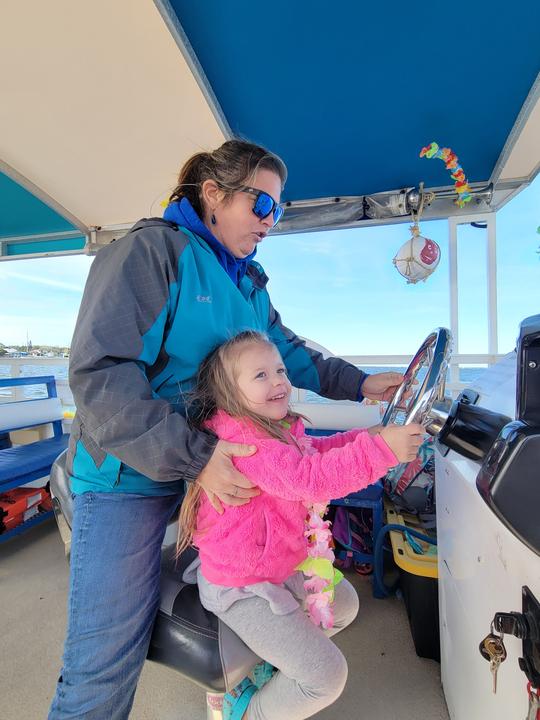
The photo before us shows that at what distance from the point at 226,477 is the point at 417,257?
2320 millimetres

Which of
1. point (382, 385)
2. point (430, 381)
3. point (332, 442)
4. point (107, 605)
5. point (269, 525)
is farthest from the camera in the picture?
point (382, 385)

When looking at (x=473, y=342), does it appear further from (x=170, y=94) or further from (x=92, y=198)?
(x=92, y=198)

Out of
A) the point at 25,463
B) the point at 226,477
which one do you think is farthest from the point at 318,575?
the point at 25,463

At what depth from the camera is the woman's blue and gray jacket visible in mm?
734

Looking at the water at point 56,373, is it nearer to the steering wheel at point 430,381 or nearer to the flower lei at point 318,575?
the flower lei at point 318,575

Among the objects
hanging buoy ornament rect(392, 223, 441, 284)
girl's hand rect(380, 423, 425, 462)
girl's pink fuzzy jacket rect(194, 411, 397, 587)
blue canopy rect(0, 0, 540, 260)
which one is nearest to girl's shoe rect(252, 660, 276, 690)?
girl's pink fuzzy jacket rect(194, 411, 397, 587)

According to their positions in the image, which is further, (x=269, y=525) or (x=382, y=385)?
(x=382, y=385)

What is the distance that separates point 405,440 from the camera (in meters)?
0.72

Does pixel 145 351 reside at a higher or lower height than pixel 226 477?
higher

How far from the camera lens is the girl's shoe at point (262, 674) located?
0.98 m

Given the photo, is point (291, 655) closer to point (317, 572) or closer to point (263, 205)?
point (317, 572)

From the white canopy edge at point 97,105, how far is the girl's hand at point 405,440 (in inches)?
72.2

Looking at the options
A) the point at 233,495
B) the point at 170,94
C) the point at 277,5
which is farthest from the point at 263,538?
the point at 170,94

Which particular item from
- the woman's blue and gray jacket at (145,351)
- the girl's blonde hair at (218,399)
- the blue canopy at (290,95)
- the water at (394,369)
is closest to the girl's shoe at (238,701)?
the girl's blonde hair at (218,399)
